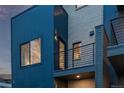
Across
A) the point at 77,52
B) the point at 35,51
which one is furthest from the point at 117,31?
the point at 35,51

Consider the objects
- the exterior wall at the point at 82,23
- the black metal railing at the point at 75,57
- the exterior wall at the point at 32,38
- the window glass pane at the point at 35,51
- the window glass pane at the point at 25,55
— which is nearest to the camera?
the exterior wall at the point at 32,38

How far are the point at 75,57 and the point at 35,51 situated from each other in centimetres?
151

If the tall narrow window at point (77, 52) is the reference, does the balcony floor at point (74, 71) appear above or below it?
below

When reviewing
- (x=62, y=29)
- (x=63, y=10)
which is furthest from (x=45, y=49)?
(x=63, y=10)

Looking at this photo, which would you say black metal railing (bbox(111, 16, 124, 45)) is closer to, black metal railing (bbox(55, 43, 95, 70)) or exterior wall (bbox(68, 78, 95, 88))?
black metal railing (bbox(55, 43, 95, 70))

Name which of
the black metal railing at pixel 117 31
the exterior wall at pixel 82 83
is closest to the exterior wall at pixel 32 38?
the exterior wall at pixel 82 83

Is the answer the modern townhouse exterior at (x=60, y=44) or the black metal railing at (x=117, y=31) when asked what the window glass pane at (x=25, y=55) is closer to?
the modern townhouse exterior at (x=60, y=44)

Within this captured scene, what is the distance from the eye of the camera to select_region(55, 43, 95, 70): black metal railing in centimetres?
930

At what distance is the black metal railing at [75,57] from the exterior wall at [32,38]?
0.44m

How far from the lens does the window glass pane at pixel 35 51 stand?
9.55 meters

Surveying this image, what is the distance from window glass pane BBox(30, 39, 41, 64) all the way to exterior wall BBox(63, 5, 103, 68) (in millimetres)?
1211

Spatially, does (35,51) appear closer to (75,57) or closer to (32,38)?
(32,38)

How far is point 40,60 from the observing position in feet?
30.9
